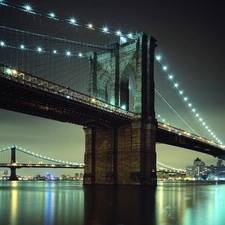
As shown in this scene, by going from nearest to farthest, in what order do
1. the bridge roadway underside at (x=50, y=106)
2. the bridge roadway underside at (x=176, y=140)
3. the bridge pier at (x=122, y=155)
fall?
the bridge roadway underside at (x=50, y=106)
the bridge pier at (x=122, y=155)
the bridge roadway underside at (x=176, y=140)

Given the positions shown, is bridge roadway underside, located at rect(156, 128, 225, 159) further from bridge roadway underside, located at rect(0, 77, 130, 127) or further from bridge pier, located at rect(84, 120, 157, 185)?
bridge roadway underside, located at rect(0, 77, 130, 127)

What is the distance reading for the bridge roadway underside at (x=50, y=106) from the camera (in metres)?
35.0

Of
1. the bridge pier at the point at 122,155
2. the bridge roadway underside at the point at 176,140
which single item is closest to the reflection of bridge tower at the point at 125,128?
the bridge pier at the point at 122,155

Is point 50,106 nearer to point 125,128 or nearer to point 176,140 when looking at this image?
point 125,128

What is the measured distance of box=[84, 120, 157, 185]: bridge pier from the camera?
46.0m

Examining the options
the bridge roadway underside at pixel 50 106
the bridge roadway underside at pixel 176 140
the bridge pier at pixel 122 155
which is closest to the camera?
the bridge roadway underside at pixel 50 106

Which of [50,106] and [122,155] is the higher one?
[50,106]

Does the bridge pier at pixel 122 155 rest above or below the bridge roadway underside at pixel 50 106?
below

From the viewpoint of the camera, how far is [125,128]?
48.2 m

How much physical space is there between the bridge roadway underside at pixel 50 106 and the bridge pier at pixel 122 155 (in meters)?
1.87

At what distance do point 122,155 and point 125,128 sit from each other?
3407 mm

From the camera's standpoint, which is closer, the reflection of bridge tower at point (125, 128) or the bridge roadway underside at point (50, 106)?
the bridge roadway underside at point (50, 106)

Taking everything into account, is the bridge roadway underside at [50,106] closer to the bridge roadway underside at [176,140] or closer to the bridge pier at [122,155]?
the bridge pier at [122,155]

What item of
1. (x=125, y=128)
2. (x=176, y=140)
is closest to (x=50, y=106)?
(x=125, y=128)
